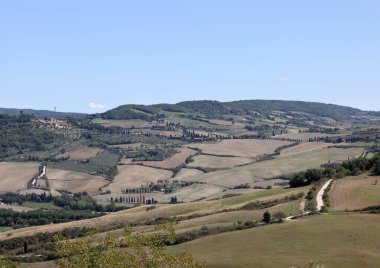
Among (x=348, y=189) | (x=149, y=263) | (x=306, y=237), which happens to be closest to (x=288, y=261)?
(x=306, y=237)

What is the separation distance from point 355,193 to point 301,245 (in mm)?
42223

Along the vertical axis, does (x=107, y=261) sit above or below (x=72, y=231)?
above

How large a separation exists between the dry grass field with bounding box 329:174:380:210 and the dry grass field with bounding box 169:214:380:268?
38.8 feet

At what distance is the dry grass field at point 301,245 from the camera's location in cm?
6779

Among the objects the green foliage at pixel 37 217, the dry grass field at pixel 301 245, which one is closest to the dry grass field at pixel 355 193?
the dry grass field at pixel 301 245

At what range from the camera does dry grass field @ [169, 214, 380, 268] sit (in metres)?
67.8

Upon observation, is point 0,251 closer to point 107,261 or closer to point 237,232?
point 237,232

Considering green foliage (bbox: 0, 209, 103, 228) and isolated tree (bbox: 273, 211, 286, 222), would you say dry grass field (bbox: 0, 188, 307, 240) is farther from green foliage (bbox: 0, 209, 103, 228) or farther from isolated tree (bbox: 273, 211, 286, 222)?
green foliage (bbox: 0, 209, 103, 228)

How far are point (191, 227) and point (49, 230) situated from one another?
39085 mm

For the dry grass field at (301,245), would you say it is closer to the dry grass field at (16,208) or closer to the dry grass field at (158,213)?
the dry grass field at (158,213)

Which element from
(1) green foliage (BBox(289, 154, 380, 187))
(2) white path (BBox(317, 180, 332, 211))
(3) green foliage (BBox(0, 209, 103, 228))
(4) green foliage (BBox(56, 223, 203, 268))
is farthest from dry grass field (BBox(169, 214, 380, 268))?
(3) green foliage (BBox(0, 209, 103, 228))

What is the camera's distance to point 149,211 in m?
137

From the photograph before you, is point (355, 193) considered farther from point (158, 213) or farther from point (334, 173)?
point (158, 213)

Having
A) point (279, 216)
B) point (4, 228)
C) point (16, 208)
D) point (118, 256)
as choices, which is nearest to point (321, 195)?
point (279, 216)
